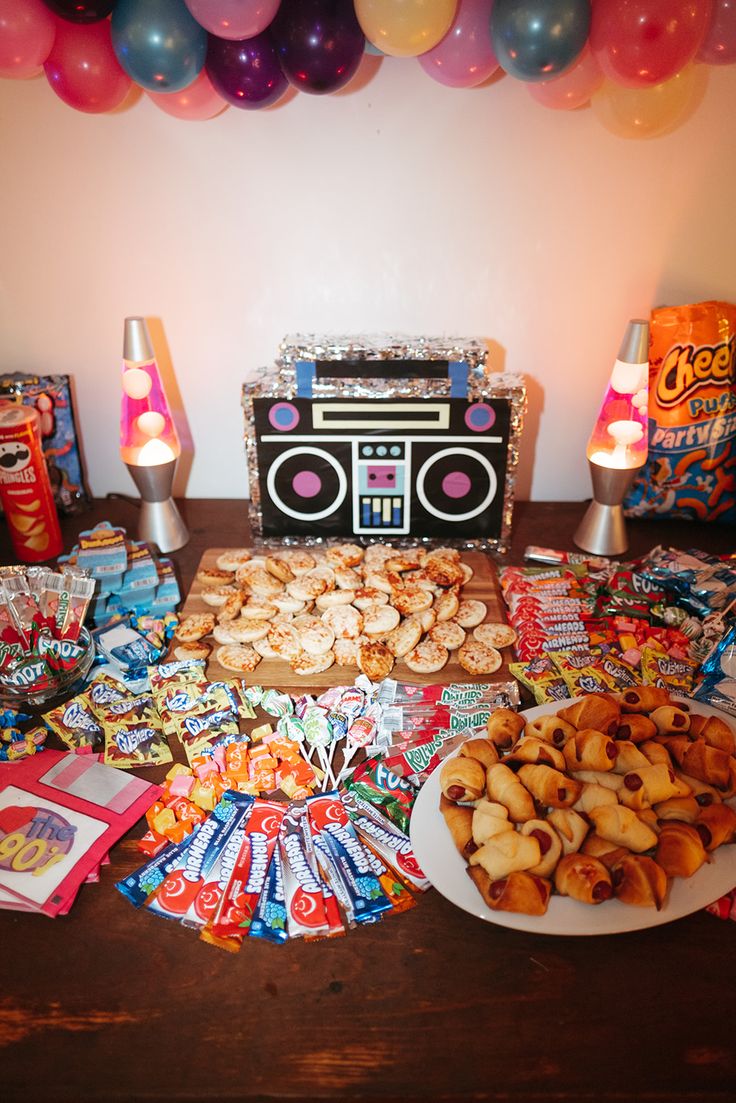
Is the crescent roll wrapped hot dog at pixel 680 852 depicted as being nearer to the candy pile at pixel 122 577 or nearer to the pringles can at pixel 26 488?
the candy pile at pixel 122 577

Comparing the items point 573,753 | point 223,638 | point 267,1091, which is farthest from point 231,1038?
point 223,638

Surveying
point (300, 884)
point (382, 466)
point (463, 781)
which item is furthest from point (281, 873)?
point (382, 466)

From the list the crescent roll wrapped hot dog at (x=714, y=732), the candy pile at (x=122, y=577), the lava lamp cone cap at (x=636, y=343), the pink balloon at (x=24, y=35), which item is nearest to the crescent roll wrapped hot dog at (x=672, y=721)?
the crescent roll wrapped hot dog at (x=714, y=732)

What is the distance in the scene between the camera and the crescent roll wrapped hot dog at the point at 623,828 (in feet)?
2.88

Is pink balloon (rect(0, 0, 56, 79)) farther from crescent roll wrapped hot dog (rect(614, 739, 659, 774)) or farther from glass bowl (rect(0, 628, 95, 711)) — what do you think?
crescent roll wrapped hot dog (rect(614, 739, 659, 774))

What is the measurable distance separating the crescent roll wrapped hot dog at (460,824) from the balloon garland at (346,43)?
3.82ft

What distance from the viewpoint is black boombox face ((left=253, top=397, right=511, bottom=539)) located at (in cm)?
151

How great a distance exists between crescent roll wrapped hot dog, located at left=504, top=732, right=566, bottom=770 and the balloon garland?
1.08 m

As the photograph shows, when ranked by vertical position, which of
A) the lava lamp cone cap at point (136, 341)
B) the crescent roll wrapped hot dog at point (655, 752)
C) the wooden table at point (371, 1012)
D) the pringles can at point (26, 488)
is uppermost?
the lava lamp cone cap at point (136, 341)

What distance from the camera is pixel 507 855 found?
868 mm

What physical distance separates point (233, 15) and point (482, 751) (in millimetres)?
1180

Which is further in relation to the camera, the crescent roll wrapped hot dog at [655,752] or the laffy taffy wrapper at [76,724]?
the laffy taffy wrapper at [76,724]

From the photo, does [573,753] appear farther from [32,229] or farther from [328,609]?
[32,229]

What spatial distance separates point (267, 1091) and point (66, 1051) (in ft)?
0.72
